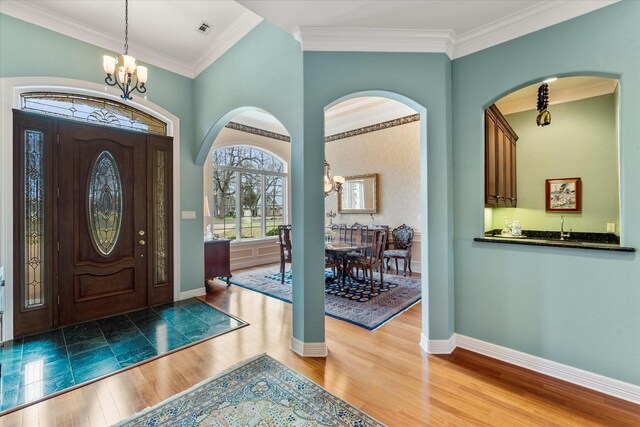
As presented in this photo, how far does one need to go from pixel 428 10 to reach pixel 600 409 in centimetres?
326

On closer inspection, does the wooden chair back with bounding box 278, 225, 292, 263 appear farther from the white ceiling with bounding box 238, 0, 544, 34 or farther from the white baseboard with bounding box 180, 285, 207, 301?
the white ceiling with bounding box 238, 0, 544, 34

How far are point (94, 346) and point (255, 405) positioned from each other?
2.01 m

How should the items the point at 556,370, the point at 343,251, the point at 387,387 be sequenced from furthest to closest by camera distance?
the point at 343,251
the point at 556,370
the point at 387,387

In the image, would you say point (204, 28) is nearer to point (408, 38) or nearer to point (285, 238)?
point (408, 38)

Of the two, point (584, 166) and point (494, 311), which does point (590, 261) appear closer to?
point (494, 311)

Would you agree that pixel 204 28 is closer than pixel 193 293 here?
Yes

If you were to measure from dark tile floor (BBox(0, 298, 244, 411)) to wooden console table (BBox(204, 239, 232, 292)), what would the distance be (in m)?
0.93

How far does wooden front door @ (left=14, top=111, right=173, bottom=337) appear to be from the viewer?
9.93ft

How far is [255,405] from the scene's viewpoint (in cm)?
190

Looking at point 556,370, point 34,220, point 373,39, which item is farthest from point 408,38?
point 34,220

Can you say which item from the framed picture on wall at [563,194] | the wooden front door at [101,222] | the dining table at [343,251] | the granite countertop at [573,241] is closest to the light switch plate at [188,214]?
the wooden front door at [101,222]

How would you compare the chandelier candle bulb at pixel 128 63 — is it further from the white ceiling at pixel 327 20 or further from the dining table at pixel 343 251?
the dining table at pixel 343 251

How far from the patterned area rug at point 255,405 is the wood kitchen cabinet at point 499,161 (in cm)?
248

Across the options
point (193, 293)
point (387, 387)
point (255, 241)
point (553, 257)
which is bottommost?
point (387, 387)
